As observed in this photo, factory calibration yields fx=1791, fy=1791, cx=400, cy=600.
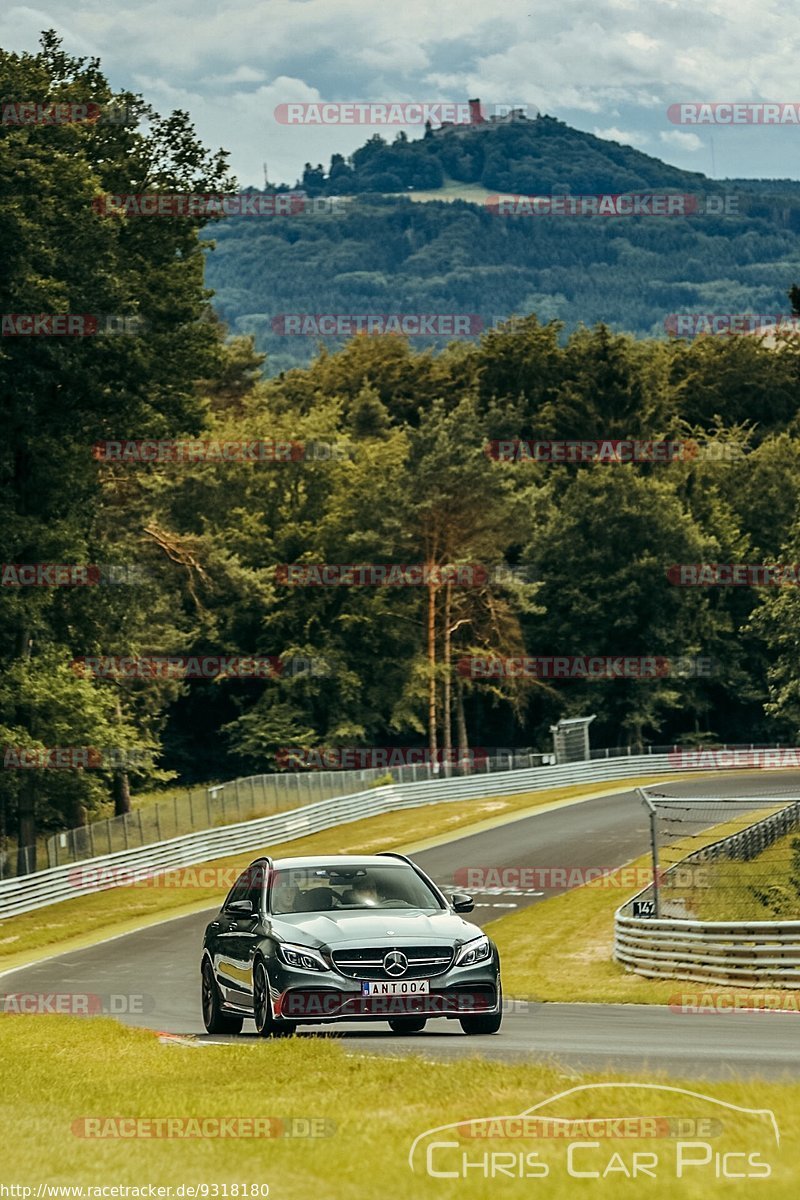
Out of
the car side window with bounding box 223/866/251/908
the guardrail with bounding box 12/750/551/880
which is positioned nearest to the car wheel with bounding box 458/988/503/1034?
the car side window with bounding box 223/866/251/908

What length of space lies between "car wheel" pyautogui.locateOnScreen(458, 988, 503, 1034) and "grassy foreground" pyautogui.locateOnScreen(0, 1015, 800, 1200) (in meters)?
2.49

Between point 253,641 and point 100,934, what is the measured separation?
47625 mm

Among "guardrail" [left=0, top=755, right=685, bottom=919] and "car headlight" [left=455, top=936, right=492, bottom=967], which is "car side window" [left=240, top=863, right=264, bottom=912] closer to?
"car headlight" [left=455, top=936, right=492, bottom=967]

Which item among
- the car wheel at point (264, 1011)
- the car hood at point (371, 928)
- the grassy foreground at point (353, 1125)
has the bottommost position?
the car wheel at point (264, 1011)

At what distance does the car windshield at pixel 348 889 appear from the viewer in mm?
15820

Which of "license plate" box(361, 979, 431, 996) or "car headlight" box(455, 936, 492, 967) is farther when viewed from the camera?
"car headlight" box(455, 936, 492, 967)

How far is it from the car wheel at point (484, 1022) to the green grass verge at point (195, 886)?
21.6m

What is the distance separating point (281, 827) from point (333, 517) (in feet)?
105

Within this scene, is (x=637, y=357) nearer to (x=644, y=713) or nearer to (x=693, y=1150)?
(x=644, y=713)

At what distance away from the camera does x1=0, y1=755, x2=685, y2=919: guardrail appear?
45875mm

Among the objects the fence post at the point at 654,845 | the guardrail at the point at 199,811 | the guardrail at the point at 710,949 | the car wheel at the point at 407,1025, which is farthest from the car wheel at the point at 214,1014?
the guardrail at the point at 199,811

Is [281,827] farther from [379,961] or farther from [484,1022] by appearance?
[379,961]

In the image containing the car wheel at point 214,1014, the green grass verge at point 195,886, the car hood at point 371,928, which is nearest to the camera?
the car hood at point 371,928

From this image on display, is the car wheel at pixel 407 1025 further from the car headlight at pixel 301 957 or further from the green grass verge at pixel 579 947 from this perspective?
the green grass verge at pixel 579 947
